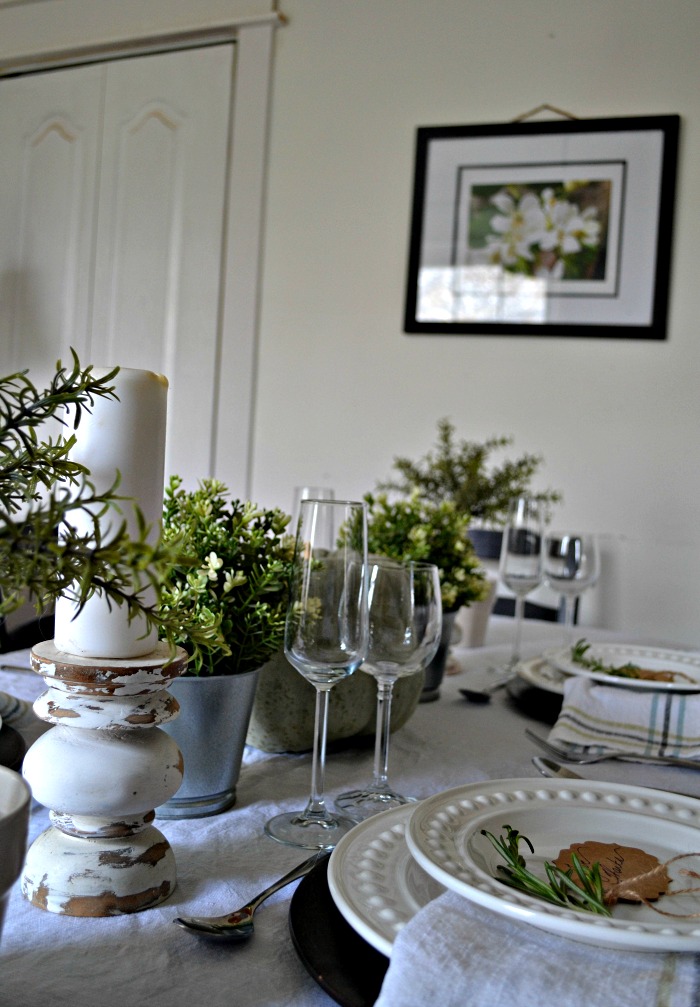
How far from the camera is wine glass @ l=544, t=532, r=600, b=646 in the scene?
4.21 ft

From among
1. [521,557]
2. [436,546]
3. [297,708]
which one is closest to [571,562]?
[521,557]

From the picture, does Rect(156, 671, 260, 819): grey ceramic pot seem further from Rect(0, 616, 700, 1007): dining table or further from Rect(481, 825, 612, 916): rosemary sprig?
Rect(481, 825, 612, 916): rosemary sprig

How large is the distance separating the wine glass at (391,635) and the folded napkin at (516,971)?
0.27 meters

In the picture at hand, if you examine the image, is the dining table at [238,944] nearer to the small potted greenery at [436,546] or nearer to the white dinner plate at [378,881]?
the white dinner plate at [378,881]

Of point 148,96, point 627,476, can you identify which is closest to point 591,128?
point 627,476

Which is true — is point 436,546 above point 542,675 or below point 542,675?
above

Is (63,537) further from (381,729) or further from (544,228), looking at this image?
(544,228)

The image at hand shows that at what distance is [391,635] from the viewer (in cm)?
68

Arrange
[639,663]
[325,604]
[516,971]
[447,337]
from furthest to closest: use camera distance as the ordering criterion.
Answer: [447,337] < [639,663] < [325,604] < [516,971]

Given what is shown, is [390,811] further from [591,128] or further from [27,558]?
[591,128]

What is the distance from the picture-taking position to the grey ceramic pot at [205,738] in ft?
2.08

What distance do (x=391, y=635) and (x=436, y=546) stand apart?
411mm

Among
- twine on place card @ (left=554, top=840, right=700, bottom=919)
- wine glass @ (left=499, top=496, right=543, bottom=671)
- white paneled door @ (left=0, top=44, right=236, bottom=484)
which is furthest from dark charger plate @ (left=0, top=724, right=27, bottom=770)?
white paneled door @ (left=0, top=44, right=236, bottom=484)

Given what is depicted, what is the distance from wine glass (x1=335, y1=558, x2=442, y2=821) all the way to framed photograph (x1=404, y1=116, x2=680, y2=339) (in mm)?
1974
